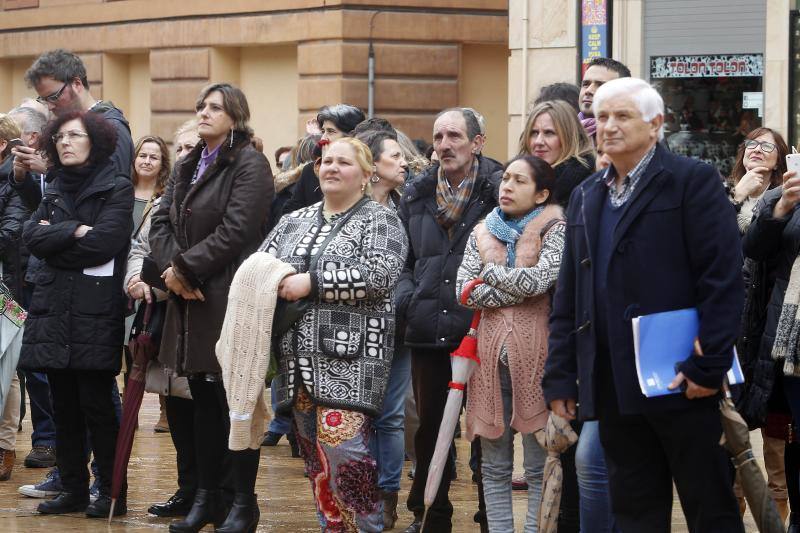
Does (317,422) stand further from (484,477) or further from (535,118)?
(535,118)

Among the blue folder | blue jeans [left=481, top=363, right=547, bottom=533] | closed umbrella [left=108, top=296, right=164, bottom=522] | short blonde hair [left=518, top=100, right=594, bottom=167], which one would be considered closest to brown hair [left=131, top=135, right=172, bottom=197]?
closed umbrella [left=108, top=296, right=164, bottom=522]

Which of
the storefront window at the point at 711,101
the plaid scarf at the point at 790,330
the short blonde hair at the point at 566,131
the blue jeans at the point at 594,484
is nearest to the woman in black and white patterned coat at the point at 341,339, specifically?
the short blonde hair at the point at 566,131

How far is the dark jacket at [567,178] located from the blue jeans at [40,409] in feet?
13.8

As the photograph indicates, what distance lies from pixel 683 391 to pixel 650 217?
64cm

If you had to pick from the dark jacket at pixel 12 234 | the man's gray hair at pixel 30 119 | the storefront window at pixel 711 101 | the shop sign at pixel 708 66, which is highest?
the shop sign at pixel 708 66

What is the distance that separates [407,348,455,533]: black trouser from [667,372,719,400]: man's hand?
211 centimetres

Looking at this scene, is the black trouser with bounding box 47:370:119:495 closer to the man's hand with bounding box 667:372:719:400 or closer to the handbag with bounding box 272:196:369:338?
the handbag with bounding box 272:196:369:338

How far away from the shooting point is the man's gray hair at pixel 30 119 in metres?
10.4

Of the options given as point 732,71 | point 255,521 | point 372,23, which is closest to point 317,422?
point 255,521

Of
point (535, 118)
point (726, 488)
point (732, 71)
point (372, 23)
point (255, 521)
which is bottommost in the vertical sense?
point (255, 521)

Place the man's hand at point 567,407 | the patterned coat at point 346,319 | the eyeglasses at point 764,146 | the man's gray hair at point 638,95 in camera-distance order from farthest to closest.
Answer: the eyeglasses at point 764,146 → the patterned coat at point 346,319 → the man's hand at point 567,407 → the man's gray hair at point 638,95

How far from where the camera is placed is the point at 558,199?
7090mm

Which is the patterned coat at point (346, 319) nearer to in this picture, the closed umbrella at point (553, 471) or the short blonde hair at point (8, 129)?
the closed umbrella at point (553, 471)

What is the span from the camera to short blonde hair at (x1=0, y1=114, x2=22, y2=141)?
10.0m
